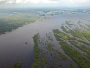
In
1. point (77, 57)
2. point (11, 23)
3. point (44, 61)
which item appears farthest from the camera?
point (11, 23)

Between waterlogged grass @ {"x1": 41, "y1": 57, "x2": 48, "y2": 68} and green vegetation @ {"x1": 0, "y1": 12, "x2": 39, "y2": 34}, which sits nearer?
waterlogged grass @ {"x1": 41, "y1": 57, "x2": 48, "y2": 68}

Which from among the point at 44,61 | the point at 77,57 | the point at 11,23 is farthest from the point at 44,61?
the point at 11,23

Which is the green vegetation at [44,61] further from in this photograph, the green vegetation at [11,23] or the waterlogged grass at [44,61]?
the green vegetation at [11,23]

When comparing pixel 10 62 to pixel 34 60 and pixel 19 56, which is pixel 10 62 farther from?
pixel 34 60

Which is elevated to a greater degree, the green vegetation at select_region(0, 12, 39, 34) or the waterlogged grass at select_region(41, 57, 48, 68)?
the green vegetation at select_region(0, 12, 39, 34)

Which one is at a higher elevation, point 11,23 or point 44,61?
point 11,23

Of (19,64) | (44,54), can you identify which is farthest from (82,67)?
(19,64)

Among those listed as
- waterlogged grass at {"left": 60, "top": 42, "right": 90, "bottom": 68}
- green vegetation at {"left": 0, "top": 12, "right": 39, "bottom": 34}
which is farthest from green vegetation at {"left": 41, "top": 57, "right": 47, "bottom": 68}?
green vegetation at {"left": 0, "top": 12, "right": 39, "bottom": 34}

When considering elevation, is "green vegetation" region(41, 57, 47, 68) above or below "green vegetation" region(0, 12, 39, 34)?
below

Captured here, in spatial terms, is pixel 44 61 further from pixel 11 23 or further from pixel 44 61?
pixel 11 23

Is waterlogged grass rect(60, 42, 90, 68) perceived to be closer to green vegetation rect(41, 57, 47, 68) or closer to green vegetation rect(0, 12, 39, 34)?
green vegetation rect(41, 57, 47, 68)

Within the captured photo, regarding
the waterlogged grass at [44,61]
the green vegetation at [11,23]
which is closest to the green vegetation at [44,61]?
the waterlogged grass at [44,61]

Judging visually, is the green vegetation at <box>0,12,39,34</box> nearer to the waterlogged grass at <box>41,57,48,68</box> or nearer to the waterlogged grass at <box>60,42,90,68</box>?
the waterlogged grass at <box>41,57,48,68</box>
